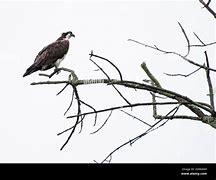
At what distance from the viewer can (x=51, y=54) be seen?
16.1 ft

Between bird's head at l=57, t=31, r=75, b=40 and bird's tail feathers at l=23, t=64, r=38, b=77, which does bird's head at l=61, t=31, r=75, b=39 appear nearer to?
bird's head at l=57, t=31, r=75, b=40

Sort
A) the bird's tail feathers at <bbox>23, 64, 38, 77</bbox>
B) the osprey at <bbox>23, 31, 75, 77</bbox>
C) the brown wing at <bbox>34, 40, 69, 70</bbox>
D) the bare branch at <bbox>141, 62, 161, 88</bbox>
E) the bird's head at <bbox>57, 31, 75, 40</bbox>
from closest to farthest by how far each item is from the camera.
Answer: the bare branch at <bbox>141, 62, 161, 88</bbox>
the bird's tail feathers at <bbox>23, 64, 38, 77</bbox>
the osprey at <bbox>23, 31, 75, 77</bbox>
the brown wing at <bbox>34, 40, 69, 70</bbox>
the bird's head at <bbox>57, 31, 75, 40</bbox>

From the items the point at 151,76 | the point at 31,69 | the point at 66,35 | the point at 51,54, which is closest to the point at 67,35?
the point at 66,35

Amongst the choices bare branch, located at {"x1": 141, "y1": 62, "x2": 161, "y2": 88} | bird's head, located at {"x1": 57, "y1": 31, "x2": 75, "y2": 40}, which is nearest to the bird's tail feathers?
bird's head, located at {"x1": 57, "y1": 31, "x2": 75, "y2": 40}

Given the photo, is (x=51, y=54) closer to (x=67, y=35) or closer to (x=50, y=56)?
(x=50, y=56)

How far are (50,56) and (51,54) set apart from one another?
0.07 metres

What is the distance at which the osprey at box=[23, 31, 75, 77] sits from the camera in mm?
4504

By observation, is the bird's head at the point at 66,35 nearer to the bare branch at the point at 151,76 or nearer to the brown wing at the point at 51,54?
the brown wing at the point at 51,54

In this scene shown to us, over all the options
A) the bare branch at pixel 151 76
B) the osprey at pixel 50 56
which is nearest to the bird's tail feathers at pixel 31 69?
the osprey at pixel 50 56

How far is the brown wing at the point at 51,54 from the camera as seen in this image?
4.62 metres
